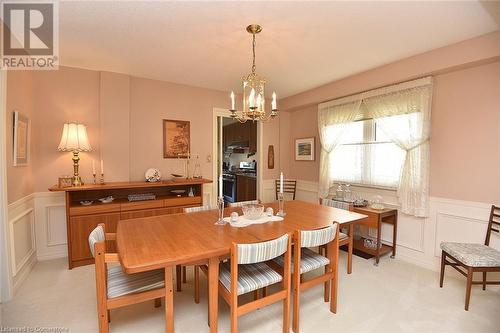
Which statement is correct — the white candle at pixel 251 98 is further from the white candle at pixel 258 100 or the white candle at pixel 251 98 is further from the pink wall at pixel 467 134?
the pink wall at pixel 467 134

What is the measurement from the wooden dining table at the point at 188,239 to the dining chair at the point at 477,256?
947mm

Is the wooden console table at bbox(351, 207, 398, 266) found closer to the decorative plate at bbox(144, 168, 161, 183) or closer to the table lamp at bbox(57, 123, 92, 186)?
the decorative plate at bbox(144, 168, 161, 183)

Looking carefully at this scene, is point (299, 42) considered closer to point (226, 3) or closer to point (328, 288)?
point (226, 3)

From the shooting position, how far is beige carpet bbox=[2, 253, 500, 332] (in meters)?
1.88

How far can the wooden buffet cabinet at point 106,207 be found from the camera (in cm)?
283

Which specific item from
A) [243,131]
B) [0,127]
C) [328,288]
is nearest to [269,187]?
[243,131]

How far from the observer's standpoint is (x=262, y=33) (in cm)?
224

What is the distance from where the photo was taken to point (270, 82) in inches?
147

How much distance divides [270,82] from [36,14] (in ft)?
8.91

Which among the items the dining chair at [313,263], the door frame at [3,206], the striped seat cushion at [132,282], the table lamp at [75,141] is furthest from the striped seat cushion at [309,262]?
the table lamp at [75,141]

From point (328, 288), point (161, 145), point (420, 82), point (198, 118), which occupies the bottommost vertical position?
point (328, 288)

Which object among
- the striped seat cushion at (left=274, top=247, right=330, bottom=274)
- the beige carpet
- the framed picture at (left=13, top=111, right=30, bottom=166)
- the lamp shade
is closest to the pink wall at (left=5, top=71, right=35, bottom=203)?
the framed picture at (left=13, top=111, right=30, bottom=166)

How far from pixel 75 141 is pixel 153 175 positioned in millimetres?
1026
